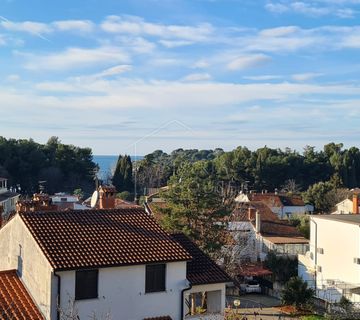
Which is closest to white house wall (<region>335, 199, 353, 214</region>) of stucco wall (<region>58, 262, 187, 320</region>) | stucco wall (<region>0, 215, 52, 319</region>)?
stucco wall (<region>58, 262, 187, 320</region>)

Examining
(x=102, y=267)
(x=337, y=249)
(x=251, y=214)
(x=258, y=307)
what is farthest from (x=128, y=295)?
(x=251, y=214)

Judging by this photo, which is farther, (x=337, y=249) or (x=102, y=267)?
(x=337, y=249)

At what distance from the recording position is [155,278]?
1756 cm

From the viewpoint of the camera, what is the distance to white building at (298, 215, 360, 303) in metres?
31.4

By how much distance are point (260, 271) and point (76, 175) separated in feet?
188

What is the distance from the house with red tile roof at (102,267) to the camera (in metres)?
16.2

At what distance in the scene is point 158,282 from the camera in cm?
1759

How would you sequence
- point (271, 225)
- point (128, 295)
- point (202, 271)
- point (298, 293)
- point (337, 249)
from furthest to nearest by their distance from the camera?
point (271, 225) < point (337, 249) < point (298, 293) < point (202, 271) < point (128, 295)

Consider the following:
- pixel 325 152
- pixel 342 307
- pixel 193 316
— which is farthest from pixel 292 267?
pixel 325 152

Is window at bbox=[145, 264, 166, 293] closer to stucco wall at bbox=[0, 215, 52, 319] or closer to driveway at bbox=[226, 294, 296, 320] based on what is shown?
stucco wall at bbox=[0, 215, 52, 319]

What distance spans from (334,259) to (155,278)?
19.2 metres

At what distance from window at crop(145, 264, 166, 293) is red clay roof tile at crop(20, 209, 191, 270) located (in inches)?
14.9

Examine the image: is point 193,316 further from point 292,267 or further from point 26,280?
point 292,267

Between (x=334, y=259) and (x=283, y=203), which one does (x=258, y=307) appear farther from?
(x=283, y=203)
